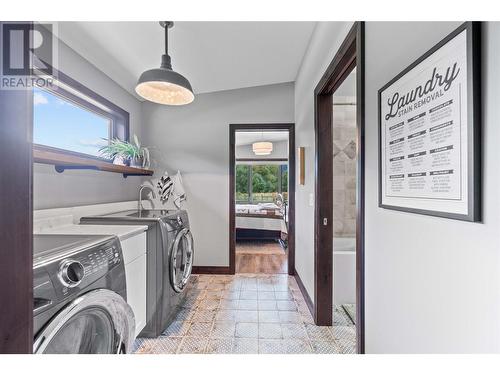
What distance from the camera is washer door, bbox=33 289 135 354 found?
3.01ft

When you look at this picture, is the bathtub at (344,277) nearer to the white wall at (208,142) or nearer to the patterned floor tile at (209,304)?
the patterned floor tile at (209,304)

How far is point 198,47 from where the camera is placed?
7.19 ft

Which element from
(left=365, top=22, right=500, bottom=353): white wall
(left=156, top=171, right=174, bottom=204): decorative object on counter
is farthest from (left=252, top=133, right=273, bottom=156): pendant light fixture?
(left=365, top=22, right=500, bottom=353): white wall

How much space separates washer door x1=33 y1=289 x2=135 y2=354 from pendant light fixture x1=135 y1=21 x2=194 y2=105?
1405 mm

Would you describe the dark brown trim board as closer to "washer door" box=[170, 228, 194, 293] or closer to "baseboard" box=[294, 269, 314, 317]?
"washer door" box=[170, 228, 194, 293]

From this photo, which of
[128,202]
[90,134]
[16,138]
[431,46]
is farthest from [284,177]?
[16,138]

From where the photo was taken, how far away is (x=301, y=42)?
2279 millimetres

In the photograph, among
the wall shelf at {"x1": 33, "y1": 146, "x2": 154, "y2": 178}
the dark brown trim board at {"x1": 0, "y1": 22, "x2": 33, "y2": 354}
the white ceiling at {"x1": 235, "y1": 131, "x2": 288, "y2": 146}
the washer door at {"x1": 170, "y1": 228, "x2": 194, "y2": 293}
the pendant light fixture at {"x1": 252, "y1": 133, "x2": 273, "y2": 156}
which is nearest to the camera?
the dark brown trim board at {"x1": 0, "y1": 22, "x2": 33, "y2": 354}

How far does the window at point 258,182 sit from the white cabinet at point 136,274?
5497mm

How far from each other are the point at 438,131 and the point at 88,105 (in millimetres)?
2802

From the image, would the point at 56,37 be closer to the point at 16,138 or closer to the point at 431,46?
the point at 16,138

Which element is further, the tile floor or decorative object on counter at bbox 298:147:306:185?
decorative object on counter at bbox 298:147:306:185

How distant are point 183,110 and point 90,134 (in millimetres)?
1224

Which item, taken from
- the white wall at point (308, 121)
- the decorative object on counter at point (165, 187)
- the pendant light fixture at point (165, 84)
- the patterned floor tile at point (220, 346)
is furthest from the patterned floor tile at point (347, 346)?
the decorative object on counter at point (165, 187)
